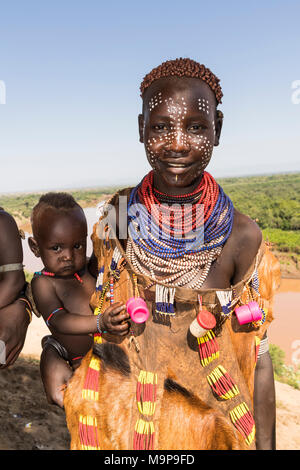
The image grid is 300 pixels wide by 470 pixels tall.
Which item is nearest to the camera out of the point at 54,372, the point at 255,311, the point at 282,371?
the point at 255,311

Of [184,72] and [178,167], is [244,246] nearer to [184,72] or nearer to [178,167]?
[178,167]

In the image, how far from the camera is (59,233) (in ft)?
7.16

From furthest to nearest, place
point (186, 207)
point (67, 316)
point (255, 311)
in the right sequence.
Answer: point (67, 316)
point (186, 207)
point (255, 311)

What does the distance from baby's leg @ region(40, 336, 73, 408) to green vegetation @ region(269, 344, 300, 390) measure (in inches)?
213

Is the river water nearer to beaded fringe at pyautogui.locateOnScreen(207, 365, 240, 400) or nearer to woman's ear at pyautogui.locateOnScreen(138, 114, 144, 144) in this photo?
woman's ear at pyautogui.locateOnScreen(138, 114, 144, 144)

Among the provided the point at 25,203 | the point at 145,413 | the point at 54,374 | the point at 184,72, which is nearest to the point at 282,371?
the point at 54,374

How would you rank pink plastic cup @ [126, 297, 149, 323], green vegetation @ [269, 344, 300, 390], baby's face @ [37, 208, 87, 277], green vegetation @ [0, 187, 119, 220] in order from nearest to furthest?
1. pink plastic cup @ [126, 297, 149, 323]
2. baby's face @ [37, 208, 87, 277]
3. green vegetation @ [269, 344, 300, 390]
4. green vegetation @ [0, 187, 119, 220]

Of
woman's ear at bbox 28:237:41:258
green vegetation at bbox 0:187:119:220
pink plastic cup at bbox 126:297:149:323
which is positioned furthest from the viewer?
green vegetation at bbox 0:187:119:220

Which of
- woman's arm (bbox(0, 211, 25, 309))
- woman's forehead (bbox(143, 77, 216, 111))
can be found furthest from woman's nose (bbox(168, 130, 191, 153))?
woman's arm (bbox(0, 211, 25, 309))

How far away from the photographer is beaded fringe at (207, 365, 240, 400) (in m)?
1.74

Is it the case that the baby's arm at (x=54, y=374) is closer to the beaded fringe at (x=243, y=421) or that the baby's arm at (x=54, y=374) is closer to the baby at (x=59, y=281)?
the baby at (x=59, y=281)

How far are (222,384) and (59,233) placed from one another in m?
1.20
